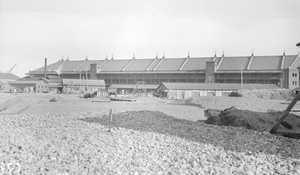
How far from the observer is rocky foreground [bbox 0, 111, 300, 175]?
859 cm

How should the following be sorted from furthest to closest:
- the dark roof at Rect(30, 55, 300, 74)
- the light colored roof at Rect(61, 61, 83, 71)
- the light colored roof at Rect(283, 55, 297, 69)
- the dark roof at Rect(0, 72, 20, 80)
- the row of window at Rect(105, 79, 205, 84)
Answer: the dark roof at Rect(0, 72, 20, 80) → the light colored roof at Rect(61, 61, 83, 71) → the row of window at Rect(105, 79, 205, 84) → the dark roof at Rect(30, 55, 300, 74) → the light colored roof at Rect(283, 55, 297, 69)

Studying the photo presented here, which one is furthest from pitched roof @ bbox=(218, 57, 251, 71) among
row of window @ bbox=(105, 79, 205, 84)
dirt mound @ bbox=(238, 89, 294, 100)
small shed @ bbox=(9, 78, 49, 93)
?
small shed @ bbox=(9, 78, 49, 93)

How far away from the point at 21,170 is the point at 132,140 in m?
4.67

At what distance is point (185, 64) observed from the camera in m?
82.8

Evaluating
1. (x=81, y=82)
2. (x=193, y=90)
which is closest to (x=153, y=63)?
(x=81, y=82)

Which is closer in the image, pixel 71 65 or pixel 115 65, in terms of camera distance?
pixel 115 65

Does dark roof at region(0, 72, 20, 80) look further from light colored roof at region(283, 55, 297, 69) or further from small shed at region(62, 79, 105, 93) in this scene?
light colored roof at region(283, 55, 297, 69)

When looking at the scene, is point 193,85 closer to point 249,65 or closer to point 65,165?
point 249,65

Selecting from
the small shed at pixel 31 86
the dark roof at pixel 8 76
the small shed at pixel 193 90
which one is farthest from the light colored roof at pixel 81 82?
the dark roof at pixel 8 76

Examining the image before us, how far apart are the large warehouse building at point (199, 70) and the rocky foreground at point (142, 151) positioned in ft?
201

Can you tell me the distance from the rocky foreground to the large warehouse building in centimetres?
6121

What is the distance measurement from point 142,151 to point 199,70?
229 ft

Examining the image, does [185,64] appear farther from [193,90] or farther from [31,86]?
[31,86]

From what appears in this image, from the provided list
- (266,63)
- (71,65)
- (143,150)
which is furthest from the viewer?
(71,65)
